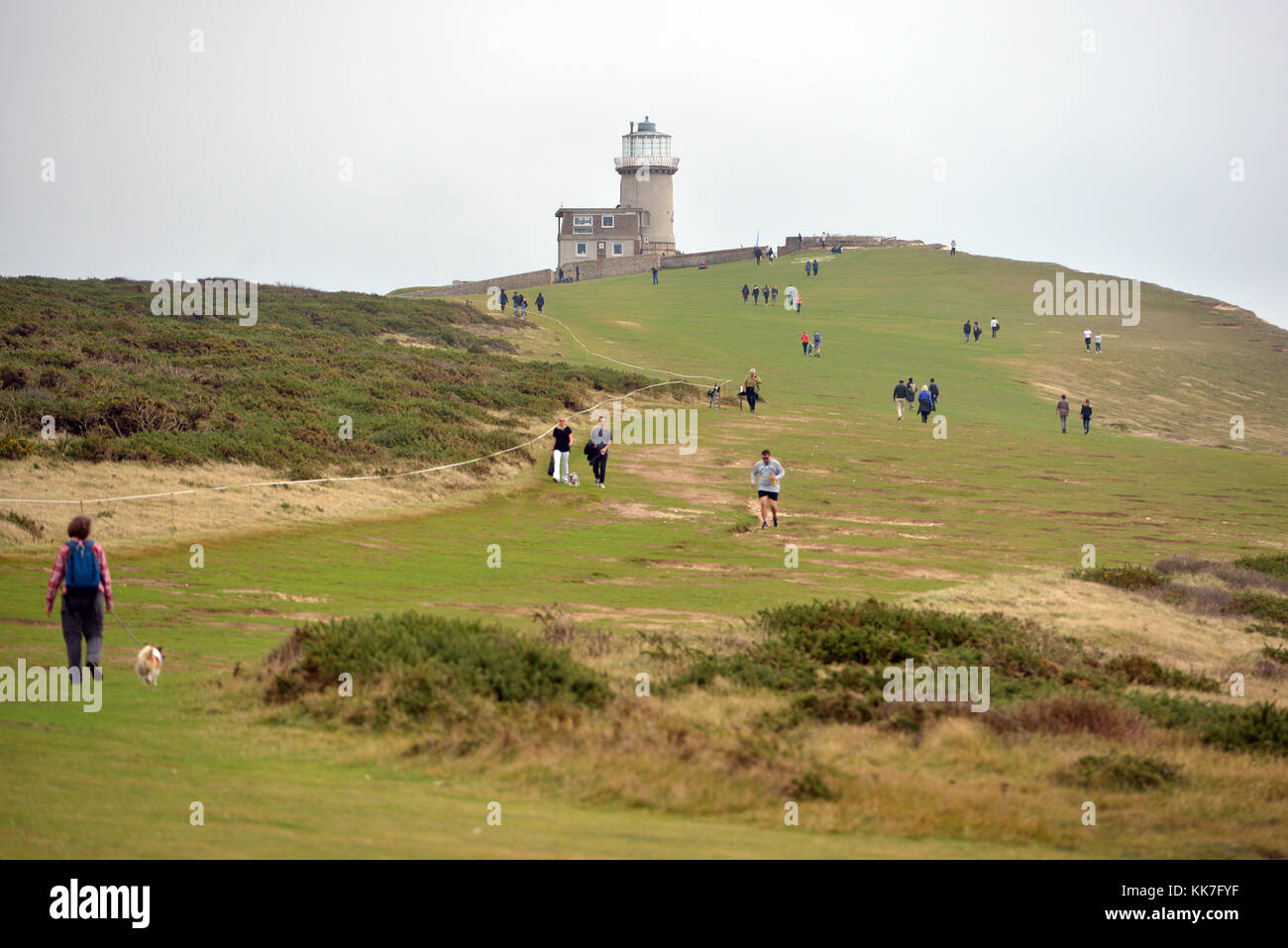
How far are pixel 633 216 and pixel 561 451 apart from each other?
90279 millimetres

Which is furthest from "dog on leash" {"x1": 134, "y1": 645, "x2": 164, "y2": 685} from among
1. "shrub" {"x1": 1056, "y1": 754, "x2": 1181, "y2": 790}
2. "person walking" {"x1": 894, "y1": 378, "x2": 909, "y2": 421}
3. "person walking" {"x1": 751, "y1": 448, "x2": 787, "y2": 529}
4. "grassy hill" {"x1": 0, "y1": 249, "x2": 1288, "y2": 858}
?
"person walking" {"x1": 894, "y1": 378, "x2": 909, "y2": 421}

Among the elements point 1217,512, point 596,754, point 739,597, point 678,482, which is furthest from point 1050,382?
point 596,754

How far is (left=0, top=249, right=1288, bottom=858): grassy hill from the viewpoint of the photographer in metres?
9.49

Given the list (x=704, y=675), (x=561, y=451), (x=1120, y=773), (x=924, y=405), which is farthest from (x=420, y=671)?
(x=924, y=405)

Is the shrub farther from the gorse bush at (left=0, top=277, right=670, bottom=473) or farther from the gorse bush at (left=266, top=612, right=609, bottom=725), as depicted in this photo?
the gorse bush at (left=0, top=277, right=670, bottom=473)

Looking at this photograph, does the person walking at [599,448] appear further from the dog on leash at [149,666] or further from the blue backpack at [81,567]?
the blue backpack at [81,567]

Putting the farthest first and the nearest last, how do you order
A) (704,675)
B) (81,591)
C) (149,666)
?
(704,675) → (149,666) → (81,591)

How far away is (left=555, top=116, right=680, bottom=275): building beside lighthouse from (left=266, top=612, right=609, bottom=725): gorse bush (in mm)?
101828

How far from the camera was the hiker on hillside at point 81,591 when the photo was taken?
42.0 feet

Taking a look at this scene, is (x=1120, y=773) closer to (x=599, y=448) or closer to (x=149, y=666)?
(x=149, y=666)

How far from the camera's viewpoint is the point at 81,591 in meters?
12.8

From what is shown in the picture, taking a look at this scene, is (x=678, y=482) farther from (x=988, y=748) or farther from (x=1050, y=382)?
(x=1050, y=382)

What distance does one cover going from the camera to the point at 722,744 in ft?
37.3
